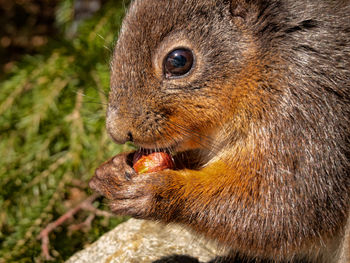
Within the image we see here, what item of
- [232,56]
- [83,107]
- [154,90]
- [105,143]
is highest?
[232,56]

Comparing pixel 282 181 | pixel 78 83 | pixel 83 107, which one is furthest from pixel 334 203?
pixel 78 83

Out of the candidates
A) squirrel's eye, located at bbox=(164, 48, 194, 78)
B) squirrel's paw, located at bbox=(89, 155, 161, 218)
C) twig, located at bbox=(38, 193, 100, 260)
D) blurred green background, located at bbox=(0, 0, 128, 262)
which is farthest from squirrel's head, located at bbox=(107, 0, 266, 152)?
twig, located at bbox=(38, 193, 100, 260)

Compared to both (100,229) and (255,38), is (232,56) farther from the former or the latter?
(100,229)

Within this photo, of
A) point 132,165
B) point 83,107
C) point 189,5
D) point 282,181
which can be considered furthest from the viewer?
point 83,107

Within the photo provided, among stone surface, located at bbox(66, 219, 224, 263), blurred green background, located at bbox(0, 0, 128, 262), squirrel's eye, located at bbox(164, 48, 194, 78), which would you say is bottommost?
stone surface, located at bbox(66, 219, 224, 263)

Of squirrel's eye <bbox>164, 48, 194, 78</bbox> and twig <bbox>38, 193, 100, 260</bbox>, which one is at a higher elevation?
squirrel's eye <bbox>164, 48, 194, 78</bbox>

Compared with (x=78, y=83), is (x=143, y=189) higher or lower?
lower

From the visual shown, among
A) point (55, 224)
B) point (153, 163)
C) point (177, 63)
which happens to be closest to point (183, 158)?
point (153, 163)

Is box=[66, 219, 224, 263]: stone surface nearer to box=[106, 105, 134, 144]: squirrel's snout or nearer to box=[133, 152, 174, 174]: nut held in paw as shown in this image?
→ box=[133, 152, 174, 174]: nut held in paw
